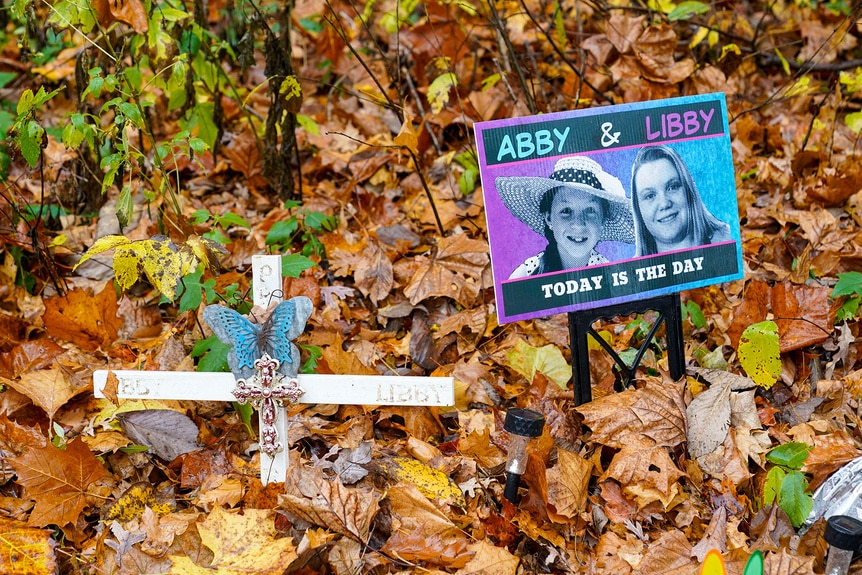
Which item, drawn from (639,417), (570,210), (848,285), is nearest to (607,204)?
(570,210)

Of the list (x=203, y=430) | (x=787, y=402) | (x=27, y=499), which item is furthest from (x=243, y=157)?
(x=787, y=402)

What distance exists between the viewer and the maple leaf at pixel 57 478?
96.0 inches

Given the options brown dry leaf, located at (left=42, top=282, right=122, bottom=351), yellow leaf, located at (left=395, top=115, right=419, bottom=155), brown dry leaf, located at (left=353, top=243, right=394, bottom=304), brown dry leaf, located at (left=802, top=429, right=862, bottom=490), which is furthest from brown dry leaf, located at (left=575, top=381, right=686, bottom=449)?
brown dry leaf, located at (left=42, top=282, right=122, bottom=351)

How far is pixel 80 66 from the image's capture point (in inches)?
138

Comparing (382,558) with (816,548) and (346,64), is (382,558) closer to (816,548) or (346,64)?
(816,548)

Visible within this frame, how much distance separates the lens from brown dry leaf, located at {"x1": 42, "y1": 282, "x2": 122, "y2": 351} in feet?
10.5

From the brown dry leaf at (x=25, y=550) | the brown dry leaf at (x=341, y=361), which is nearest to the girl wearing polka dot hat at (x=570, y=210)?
the brown dry leaf at (x=341, y=361)

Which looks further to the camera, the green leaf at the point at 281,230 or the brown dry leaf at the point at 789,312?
the green leaf at the point at 281,230

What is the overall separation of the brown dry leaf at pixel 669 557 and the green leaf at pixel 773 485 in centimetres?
35

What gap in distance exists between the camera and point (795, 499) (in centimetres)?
237

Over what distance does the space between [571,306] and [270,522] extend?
1205 mm

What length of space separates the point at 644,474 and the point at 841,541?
0.63 metres

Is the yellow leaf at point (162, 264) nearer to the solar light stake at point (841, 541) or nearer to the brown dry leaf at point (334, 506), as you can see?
the brown dry leaf at point (334, 506)

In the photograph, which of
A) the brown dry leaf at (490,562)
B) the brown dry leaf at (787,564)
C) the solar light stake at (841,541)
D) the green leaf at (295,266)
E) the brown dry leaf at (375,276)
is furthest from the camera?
the brown dry leaf at (375,276)
